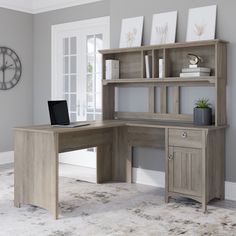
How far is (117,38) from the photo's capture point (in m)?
5.01

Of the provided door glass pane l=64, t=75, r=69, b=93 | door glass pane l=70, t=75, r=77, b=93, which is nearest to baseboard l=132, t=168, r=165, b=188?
door glass pane l=70, t=75, r=77, b=93

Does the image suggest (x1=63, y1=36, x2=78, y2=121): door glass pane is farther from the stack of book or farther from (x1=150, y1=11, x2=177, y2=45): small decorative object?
the stack of book

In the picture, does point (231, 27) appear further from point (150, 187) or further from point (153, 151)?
point (150, 187)

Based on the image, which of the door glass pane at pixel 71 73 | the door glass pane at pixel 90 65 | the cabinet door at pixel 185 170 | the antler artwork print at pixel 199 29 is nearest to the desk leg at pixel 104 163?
the cabinet door at pixel 185 170

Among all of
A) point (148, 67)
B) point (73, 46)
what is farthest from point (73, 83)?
point (148, 67)

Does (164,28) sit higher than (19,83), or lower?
higher

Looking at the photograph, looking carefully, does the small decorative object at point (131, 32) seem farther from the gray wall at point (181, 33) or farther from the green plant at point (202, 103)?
the green plant at point (202, 103)

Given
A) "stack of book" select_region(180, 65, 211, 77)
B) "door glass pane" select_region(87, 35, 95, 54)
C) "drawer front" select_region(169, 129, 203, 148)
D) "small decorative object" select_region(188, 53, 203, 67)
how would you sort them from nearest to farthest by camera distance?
"drawer front" select_region(169, 129, 203, 148), "stack of book" select_region(180, 65, 211, 77), "small decorative object" select_region(188, 53, 203, 67), "door glass pane" select_region(87, 35, 95, 54)

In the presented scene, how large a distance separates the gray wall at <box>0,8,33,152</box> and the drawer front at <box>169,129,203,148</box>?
3187mm

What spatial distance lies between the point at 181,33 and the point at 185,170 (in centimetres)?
155

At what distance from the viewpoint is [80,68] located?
6008mm

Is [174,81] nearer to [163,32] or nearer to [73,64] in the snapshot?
[163,32]

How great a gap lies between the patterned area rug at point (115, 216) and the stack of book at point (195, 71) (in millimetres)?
1308

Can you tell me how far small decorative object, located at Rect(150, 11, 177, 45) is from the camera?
14.7 ft
